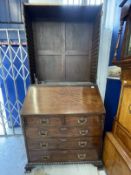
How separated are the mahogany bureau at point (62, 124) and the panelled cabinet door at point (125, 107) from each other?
0.57ft

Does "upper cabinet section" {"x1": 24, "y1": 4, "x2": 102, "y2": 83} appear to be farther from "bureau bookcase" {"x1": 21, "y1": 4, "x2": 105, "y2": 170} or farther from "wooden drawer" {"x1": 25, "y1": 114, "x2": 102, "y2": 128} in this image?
"wooden drawer" {"x1": 25, "y1": 114, "x2": 102, "y2": 128}

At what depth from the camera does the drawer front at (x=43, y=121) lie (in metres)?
1.15

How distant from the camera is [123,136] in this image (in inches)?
43.5

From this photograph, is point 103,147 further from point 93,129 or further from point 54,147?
point 54,147

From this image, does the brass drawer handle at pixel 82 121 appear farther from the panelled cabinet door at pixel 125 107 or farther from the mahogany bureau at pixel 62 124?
the panelled cabinet door at pixel 125 107

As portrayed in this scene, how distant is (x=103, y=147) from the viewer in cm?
138

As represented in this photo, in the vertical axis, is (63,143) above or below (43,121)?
below

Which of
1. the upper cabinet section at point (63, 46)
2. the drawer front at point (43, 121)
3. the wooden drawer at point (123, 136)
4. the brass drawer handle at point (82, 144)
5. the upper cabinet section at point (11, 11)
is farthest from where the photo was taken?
the upper cabinet section at point (11, 11)

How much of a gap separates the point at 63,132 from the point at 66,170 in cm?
52

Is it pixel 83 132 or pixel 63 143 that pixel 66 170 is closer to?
pixel 63 143

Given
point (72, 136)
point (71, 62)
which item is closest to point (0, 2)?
point (71, 62)

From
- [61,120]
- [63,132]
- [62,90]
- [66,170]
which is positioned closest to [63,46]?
[62,90]

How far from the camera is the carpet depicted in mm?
1334

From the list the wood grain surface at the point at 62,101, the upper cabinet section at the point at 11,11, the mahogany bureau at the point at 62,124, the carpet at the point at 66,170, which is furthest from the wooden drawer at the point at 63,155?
the upper cabinet section at the point at 11,11
